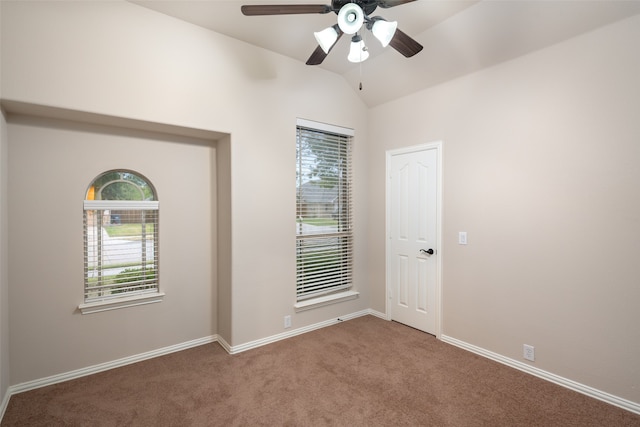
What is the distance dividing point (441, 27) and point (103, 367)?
164 inches

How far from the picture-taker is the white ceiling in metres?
2.23

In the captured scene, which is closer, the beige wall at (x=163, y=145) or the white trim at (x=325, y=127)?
the beige wall at (x=163, y=145)

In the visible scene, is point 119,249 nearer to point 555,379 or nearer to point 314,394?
point 314,394

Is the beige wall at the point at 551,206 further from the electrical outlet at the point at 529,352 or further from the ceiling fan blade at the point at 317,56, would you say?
the ceiling fan blade at the point at 317,56

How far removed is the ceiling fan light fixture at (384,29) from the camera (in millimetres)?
1824

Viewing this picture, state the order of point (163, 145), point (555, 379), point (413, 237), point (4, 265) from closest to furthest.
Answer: point (4, 265)
point (555, 379)
point (163, 145)
point (413, 237)

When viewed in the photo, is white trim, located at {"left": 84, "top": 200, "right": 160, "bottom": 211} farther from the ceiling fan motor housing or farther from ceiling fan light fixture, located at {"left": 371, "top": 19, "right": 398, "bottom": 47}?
ceiling fan light fixture, located at {"left": 371, "top": 19, "right": 398, "bottom": 47}

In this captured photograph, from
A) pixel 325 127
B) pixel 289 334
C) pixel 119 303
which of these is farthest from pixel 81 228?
pixel 325 127

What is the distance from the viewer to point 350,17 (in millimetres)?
1757

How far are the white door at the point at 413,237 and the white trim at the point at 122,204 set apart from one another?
8.55ft

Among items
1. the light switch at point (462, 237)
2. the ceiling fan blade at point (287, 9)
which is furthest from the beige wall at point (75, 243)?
the light switch at point (462, 237)

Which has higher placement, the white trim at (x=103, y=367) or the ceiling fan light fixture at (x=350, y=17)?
the ceiling fan light fixture at (x=350, y=17)

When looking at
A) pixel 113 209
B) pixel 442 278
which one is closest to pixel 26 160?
pixel 113 209

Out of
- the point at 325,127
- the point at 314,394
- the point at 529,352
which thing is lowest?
the point at 314,394
